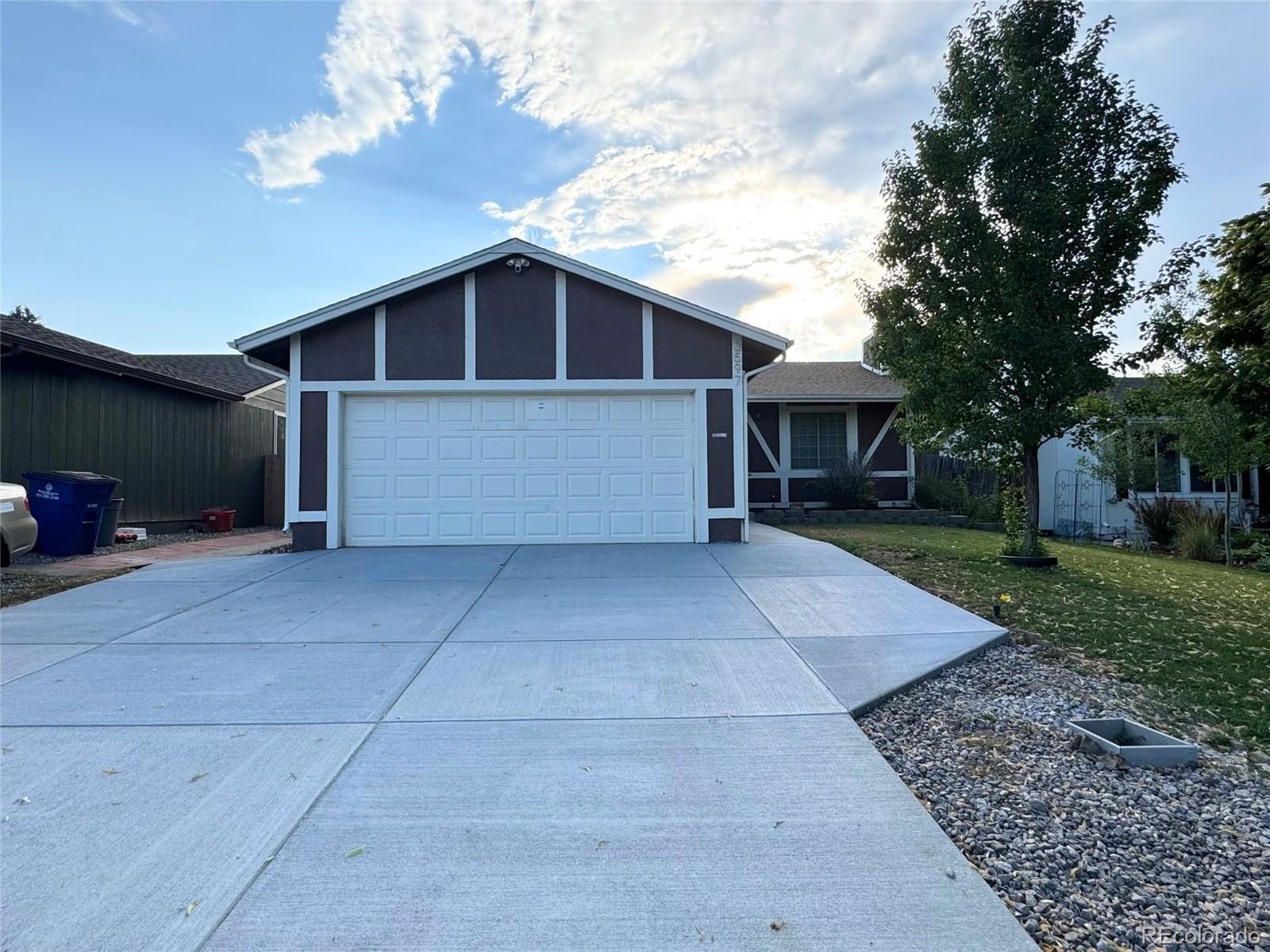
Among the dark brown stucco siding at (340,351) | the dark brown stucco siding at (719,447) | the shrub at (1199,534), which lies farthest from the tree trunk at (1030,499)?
the dark brown stucco siding at (340,351)

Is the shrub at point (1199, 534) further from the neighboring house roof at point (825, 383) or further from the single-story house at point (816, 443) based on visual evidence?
the neighboring house roof at point (825, 383)

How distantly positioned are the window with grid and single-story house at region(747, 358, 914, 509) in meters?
0.02

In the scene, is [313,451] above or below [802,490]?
above

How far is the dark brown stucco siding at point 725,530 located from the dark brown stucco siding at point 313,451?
556cm

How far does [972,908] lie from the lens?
7.59 feet

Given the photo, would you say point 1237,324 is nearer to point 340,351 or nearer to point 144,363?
point 340,351

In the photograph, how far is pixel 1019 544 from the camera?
393 inches

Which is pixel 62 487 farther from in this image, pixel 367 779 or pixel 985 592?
pixel 985 592

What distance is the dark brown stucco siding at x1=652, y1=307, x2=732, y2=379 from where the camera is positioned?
1038cm

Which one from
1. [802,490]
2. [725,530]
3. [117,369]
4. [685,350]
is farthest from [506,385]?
[802,490]

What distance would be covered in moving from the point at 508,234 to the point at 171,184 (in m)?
5.25

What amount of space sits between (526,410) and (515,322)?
128 centimetres

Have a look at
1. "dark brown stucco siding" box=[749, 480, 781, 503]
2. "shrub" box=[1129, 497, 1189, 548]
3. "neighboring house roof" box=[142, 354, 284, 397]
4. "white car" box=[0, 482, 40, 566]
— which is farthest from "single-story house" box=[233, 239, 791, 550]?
"shrub" box=[1129, 497, 1189, 548]

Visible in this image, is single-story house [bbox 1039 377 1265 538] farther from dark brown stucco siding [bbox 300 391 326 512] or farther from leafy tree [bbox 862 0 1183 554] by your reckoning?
dark brown stucco siding [bbox 300 391 326 512]
